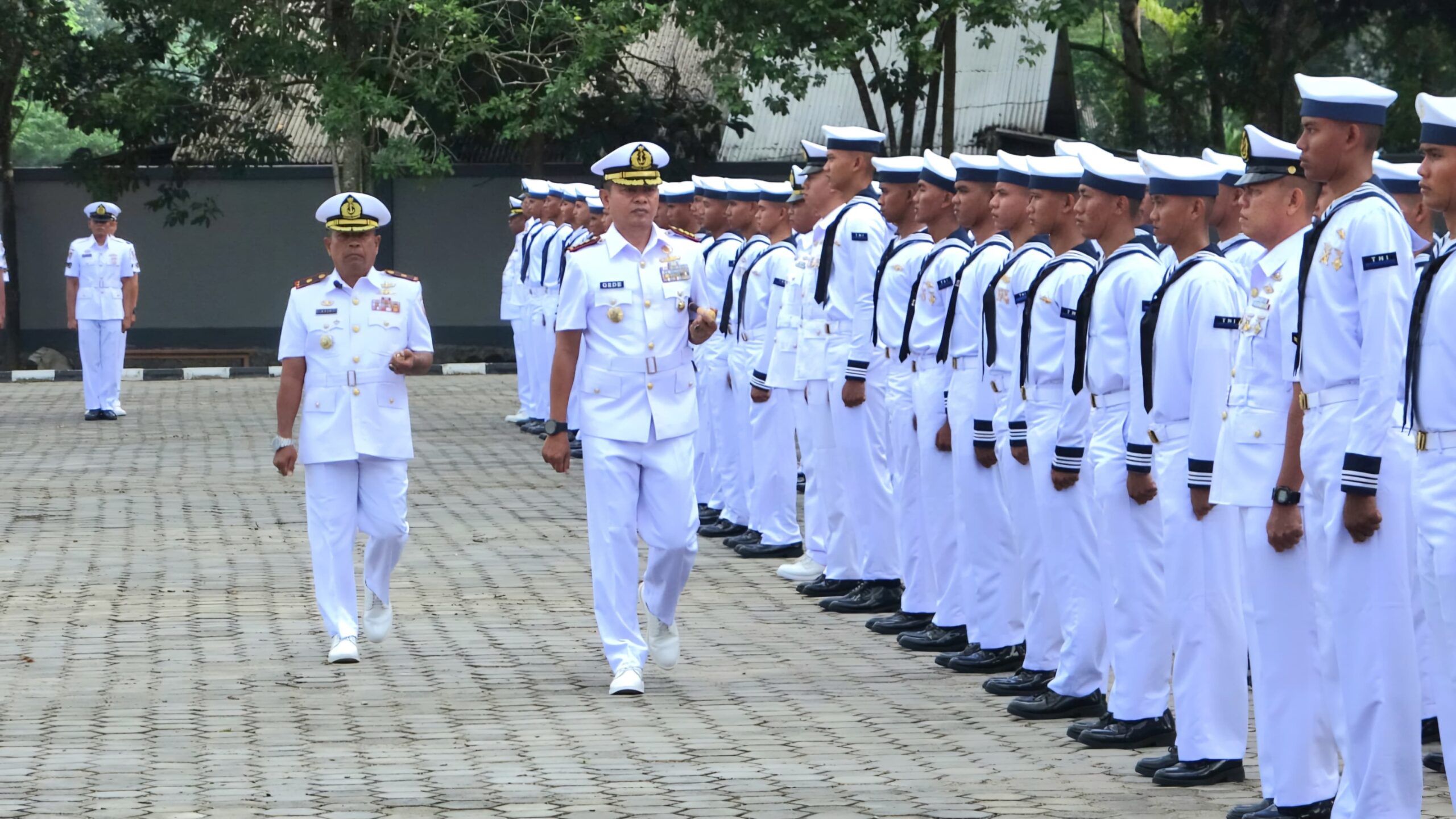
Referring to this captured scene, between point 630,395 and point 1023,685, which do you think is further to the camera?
point 630,395

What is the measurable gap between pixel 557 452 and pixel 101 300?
14692 millimetres

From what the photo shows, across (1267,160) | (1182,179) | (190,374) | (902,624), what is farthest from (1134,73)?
(1267,160)

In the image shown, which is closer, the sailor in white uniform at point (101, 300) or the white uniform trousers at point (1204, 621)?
the white uniform trousers at point (1204, 621)

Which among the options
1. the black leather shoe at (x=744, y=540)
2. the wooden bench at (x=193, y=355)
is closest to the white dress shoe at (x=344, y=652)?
the black leather shoe at (x=744, y=540)

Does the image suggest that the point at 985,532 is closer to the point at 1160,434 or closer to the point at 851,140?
the point at 1160,434

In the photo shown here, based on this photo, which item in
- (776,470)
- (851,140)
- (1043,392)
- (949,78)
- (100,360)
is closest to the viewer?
(1043,392)

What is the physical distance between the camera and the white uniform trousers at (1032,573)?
28.1 ft

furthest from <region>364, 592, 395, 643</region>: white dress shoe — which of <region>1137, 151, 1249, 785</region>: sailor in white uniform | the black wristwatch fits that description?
the black wristwatch

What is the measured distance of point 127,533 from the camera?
1412 cm

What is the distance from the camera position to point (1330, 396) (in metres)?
5.88

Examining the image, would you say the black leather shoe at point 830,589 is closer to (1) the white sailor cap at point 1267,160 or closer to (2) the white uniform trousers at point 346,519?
(2) the white uniform trousers at point 346,519

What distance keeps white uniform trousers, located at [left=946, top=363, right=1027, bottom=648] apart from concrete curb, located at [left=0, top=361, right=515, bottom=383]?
2061cm

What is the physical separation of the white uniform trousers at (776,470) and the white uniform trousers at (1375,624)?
7.28 meters

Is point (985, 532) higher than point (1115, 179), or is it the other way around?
point (1115, 179)
